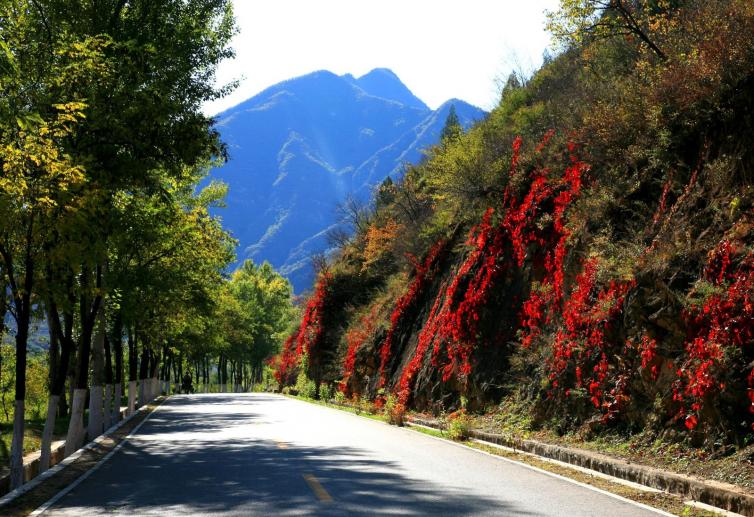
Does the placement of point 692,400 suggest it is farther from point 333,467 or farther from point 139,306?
point 139,306

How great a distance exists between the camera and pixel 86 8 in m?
16.5

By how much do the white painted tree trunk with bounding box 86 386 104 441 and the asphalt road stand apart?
1.83 meters

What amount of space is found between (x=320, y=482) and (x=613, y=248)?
288 inches

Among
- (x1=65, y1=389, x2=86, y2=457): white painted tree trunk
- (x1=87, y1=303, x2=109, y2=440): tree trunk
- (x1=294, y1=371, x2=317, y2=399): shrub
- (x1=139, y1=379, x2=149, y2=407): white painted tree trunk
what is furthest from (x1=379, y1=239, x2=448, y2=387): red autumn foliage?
(x1=65, y1=389, x2=86, y2=457): white painted tree trunk

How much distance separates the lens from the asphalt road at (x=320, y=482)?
7902 millimetres

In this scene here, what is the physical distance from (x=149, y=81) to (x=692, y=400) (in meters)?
12.8

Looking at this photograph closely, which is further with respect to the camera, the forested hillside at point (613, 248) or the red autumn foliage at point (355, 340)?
the red autumn foliage at point (355, 340)

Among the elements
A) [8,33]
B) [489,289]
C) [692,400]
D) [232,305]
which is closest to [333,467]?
[692,400]

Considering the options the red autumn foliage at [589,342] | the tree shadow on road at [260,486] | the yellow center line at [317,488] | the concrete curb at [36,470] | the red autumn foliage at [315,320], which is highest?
the red autumn foliage at [315,320]

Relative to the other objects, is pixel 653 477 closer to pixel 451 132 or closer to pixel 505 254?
pixel 505 254

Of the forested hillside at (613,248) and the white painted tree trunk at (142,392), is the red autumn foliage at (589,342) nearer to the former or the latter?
the forested hillside at (613,248)

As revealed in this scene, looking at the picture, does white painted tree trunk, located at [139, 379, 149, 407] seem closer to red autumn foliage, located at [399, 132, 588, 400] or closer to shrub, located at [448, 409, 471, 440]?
red autumn foliage, located at [399, 132, 588, 400]

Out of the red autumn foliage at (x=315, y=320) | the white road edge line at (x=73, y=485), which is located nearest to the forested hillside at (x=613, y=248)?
the white road edge line at (x=73, y=485)

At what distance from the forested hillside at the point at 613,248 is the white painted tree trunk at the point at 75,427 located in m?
8.61
